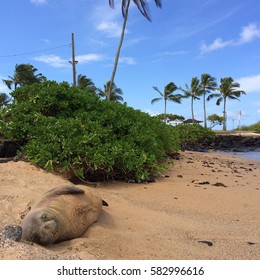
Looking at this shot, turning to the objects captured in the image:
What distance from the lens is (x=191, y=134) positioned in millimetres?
29266

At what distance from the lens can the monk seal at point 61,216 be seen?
3.02 meters

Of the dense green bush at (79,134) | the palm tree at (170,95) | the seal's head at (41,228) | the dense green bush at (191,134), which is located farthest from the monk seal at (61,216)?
the palm tree at (170,95)

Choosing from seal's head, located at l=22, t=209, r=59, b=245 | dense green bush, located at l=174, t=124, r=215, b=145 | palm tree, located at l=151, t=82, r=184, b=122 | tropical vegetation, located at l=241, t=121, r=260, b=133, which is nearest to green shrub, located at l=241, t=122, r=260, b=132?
tropical vegetation, located at l=241, t=121, r=260, b=133

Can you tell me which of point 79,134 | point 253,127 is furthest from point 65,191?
point 253,127

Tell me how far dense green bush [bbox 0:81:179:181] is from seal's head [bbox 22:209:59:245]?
2.68m

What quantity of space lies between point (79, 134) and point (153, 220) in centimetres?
260

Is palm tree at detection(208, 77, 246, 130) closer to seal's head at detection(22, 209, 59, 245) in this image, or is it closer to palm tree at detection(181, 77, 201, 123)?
palm tree at detection(181, 77, 201, 123)

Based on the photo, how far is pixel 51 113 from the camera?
7434 millimetres

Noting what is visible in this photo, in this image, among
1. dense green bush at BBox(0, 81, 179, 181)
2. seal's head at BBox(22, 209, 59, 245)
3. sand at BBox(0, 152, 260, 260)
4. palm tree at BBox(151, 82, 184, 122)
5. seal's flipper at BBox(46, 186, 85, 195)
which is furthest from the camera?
palm tree at BBox(151, 82, 184, 122)

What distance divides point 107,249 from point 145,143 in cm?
425

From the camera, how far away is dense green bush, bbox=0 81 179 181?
19.5 feet

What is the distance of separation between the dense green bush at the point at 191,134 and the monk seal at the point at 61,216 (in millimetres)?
22774

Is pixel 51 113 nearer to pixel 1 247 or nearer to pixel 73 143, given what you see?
pixel 73 143
